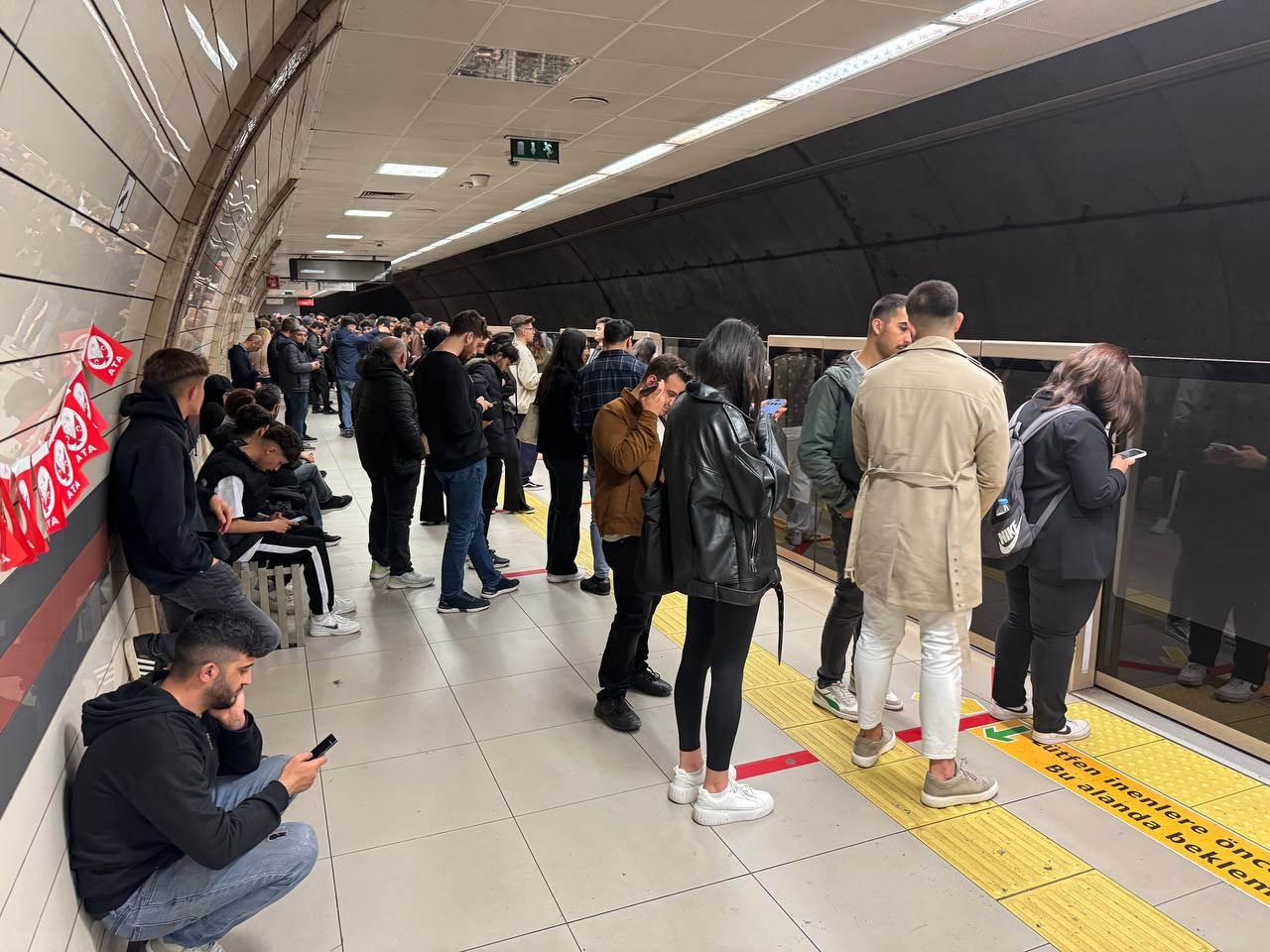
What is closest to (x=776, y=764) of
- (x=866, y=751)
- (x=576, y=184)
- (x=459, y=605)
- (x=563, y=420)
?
(x=866, y=751)

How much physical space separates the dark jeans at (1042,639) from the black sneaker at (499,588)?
269 cm

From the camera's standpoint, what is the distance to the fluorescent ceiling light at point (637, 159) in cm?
877

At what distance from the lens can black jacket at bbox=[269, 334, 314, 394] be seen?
380 inches

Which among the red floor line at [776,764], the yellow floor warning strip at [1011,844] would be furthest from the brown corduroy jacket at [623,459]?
the yellow floor warning strip at [1011,844]

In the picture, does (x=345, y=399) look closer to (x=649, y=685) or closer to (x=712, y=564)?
(x=649, y=685)

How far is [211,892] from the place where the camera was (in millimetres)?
1962

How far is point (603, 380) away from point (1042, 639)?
2.20 metres

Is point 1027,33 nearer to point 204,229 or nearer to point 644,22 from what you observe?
point 644,22

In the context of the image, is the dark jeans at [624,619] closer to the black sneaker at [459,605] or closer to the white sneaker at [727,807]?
the white sneaker at [727,807]

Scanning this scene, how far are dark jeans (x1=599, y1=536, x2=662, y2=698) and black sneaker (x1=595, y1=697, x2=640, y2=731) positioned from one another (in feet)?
0.09

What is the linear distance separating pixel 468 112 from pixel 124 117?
215 inches

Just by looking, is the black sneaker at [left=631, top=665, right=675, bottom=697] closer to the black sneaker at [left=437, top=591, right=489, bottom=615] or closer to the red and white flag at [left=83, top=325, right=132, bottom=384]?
the black sneaker at [left=437, top=591, right=489, bottom=615]

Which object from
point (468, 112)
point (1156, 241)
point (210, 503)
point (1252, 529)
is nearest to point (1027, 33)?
point (1156, 241)

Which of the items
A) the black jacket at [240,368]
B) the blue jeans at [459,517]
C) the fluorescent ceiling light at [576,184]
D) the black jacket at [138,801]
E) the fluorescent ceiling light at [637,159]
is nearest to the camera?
the black jacket at [138,801]
